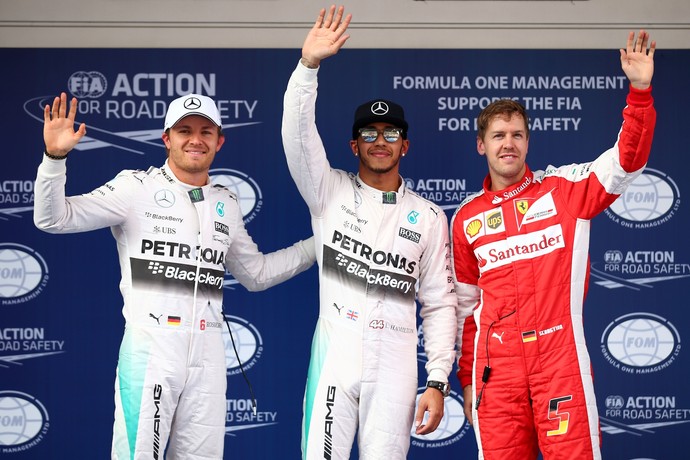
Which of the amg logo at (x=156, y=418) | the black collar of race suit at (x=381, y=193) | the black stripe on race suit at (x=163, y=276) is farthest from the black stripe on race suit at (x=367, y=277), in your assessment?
the amg logo at (x=156, y=418)

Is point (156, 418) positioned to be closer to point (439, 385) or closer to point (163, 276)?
point (163, 276)

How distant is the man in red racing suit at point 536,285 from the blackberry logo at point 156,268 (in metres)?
1.09

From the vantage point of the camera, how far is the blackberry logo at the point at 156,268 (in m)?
2.95

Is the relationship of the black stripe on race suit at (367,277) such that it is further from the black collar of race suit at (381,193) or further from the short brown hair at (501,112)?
the short brown hair at (501,112)

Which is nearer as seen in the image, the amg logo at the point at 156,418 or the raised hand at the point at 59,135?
the raised hand at the point at 59,135

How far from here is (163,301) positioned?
2.92 m

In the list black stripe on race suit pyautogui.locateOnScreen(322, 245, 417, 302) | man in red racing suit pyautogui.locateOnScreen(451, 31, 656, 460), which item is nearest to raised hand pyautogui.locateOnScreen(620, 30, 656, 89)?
man in red racing suit pyautogui.locateOnScreen(451, 31, 656, 460)

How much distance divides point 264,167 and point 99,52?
3.19ft

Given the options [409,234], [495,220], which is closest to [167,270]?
[409,234]

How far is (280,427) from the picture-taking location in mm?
4207

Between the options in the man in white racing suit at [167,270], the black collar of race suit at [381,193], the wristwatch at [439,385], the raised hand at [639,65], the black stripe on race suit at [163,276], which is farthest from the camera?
the black collar of race suit at [381,193]

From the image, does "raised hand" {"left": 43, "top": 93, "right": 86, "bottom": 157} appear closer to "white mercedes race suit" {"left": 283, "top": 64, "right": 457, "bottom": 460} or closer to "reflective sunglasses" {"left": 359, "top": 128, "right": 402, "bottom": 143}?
"white mercedes race suit" {"left": 283, "top": 64, "right": 457, "bottom": 460}

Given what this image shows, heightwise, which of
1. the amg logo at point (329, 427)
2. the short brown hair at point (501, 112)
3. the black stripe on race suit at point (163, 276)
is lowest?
the amg logo at point (329, 427)

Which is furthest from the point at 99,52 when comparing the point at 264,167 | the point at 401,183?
the point at 401,183
